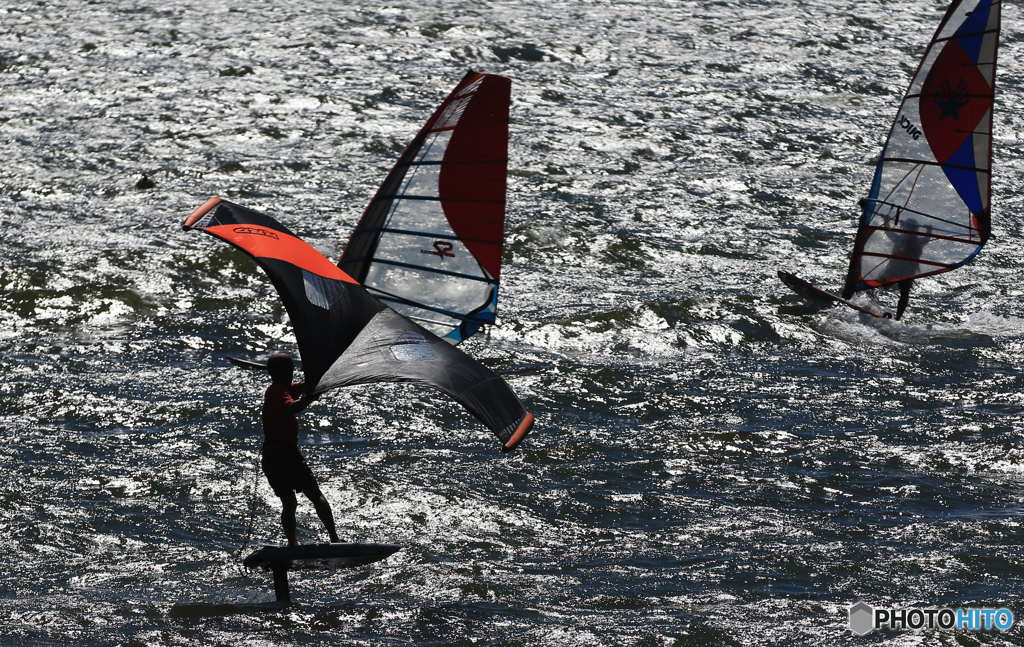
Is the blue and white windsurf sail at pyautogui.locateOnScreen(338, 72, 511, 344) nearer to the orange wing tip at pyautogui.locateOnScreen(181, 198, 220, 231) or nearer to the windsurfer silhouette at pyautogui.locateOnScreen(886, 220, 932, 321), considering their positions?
the orange wing tip at pyautogui.locateOnScreen(181, 198, 220, 231)

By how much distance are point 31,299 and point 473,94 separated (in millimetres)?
8205

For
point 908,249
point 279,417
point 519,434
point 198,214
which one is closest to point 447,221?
point 198,214

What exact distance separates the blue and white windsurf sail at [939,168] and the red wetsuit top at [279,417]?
10.7 meters

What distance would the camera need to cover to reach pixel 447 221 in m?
11.3

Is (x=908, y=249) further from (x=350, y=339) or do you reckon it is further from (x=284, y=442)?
(x=284, y=442)

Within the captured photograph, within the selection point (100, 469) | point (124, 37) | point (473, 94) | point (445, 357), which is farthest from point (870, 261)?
point (124, 37)

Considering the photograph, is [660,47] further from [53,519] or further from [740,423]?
[53,519]

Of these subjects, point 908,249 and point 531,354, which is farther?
point 908,249

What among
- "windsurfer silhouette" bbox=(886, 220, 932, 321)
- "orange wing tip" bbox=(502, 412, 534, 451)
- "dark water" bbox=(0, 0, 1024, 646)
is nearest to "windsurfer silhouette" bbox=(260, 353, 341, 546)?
"dark water" bbox=(0, 0, 1024, 646)

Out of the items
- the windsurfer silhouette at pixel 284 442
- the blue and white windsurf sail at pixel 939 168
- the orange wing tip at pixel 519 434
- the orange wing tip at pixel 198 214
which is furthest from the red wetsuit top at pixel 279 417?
the blue and white windsurf sail at pixel 939 168

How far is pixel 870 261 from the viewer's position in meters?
16.4

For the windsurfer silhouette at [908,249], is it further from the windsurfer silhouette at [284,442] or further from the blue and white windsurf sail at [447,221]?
the windsurfer silhouette at [284,442]

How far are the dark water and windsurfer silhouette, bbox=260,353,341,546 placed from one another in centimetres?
105

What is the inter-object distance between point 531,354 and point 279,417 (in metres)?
6.68
